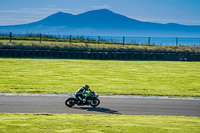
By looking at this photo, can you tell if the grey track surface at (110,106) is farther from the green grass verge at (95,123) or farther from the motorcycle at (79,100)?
the green grass verge at (95,123)

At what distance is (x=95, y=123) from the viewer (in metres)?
10.5

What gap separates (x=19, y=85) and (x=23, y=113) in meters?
7.40

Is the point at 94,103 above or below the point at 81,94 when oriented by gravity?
below

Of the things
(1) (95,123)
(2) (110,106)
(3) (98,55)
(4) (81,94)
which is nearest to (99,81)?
(2) (110,106)

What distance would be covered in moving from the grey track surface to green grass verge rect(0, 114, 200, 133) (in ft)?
3.92

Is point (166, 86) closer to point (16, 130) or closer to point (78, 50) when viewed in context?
point (16, 130)

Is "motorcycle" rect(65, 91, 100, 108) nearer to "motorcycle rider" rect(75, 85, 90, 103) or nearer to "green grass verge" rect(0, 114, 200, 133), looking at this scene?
"motorcycle rider" rect(75, 85, 90, 103)

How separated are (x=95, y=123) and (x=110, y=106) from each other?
13.2 ft

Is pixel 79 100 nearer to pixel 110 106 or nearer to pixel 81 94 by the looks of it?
pixel 81 94

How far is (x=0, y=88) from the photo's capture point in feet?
60.4

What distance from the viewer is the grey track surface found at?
1327 centimetres

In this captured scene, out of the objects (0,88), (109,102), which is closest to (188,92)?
(109,102)

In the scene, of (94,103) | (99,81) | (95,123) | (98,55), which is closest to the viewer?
(95,123)

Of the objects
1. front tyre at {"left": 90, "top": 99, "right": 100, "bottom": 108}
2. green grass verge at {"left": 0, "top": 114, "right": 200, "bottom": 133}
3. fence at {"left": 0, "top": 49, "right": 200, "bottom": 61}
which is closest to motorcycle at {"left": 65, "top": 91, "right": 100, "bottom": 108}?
front tyre at {"left": 90, "top": 99, "right": 100, "bottom": 108}
